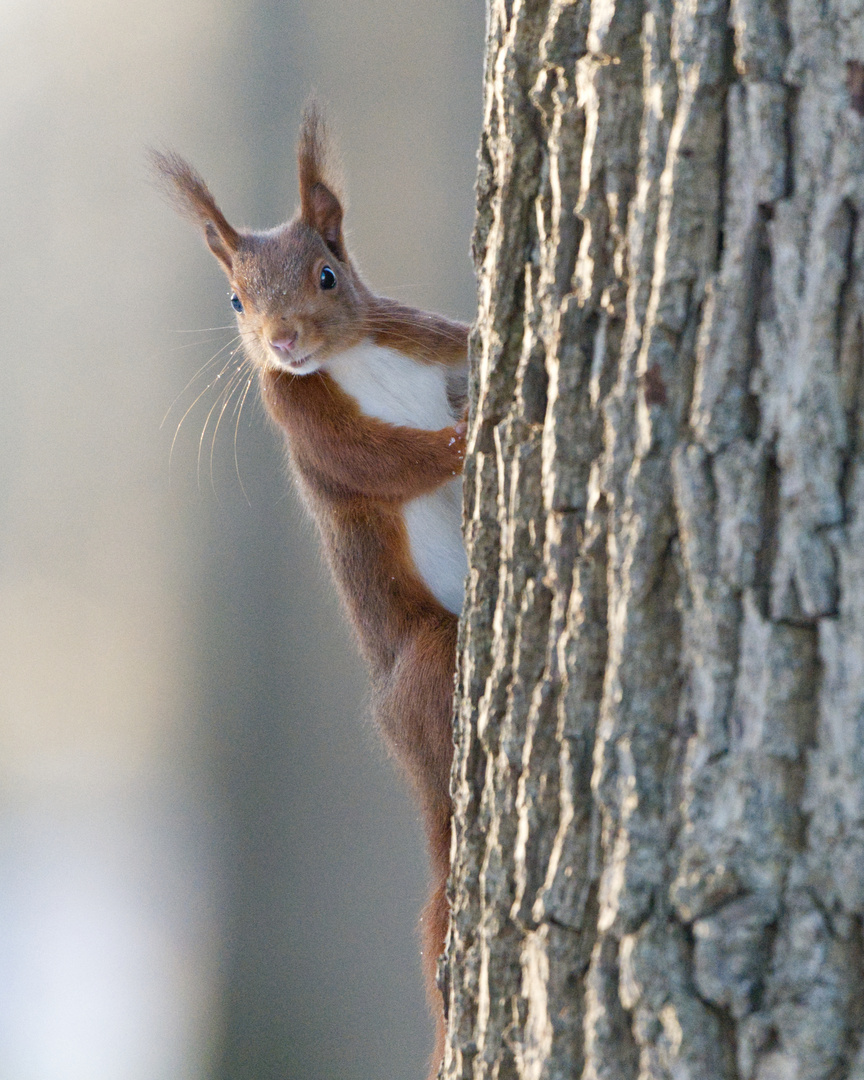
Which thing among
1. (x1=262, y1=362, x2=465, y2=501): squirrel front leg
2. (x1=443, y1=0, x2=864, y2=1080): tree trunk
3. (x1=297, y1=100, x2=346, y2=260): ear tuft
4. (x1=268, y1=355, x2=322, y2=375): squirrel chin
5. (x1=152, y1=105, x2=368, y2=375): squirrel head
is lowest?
(x1=443, y1=0, x2=864, y2=1080): tree trunk

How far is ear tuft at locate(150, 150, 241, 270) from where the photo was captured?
4.50 ft

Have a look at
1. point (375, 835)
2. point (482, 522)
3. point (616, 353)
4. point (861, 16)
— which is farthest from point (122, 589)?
point (861, 16)

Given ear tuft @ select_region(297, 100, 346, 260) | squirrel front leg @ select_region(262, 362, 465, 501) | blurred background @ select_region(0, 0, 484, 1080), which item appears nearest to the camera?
squirrel front leg @ select_region(262, 362, 465, 501)

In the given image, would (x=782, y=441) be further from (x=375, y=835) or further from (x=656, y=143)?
(x=375, y=835)

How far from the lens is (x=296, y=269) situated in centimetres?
142

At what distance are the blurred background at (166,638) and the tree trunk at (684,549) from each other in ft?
5.62

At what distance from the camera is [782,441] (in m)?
0.55

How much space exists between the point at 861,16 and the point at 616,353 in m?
0.22

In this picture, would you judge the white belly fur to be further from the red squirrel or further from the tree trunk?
the tree trunk

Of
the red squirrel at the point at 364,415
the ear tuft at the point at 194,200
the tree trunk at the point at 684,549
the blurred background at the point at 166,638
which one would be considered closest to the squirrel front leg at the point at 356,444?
the red squirrel at the point at 364,415

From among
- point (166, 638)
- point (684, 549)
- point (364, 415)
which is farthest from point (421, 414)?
point (166, 638)

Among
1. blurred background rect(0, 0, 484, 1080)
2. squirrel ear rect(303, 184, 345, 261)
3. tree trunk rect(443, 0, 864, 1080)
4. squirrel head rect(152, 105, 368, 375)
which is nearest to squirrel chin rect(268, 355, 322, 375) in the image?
squirrel head rect(152, 105, 368, 375)

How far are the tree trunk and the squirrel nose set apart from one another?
0.67 m

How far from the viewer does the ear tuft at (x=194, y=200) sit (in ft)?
4.50
